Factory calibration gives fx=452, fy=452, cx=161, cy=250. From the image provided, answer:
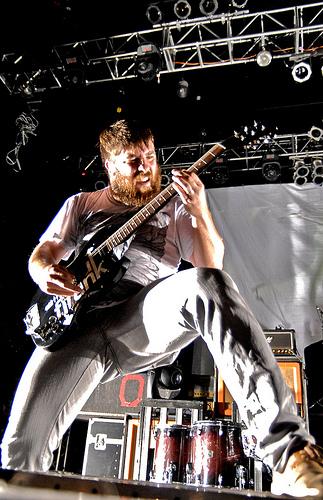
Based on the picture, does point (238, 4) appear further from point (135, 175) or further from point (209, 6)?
point (135, 175)

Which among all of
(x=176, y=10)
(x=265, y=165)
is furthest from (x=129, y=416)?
(x=176, y=10)

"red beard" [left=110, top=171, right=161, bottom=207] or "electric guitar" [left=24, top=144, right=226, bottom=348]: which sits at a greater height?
"red beard" [left=110, top=171, right=161, bottom=207]

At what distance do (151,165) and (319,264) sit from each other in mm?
4156

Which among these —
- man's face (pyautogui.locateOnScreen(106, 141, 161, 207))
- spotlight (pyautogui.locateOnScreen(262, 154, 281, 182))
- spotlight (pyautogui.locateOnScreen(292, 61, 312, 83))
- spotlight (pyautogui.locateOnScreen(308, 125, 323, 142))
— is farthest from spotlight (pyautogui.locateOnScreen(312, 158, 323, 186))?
man's face (pyautogui.locateOnScreen(106, 141, 161, 207))

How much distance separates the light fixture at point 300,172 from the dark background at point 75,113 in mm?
542

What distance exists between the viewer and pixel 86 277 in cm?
234

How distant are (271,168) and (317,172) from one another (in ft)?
2.23

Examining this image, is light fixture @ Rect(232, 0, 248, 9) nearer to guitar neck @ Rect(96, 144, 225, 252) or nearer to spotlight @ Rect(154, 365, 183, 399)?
guitar neck @ Rect(96, 144, 225, 252)

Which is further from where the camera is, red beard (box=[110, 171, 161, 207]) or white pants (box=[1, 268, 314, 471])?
red beard (box=[110, 171, 161, 207])

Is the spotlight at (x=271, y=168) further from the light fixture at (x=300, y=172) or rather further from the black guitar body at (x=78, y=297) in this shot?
the black guitar body at (x=78, y=297)

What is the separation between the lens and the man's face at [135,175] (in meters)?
2.78

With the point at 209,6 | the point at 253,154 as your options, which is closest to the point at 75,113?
the point at 209,6

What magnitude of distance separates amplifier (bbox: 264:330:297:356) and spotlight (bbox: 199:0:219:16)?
403 cm

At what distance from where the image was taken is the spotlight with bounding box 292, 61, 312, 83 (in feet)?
19.1
